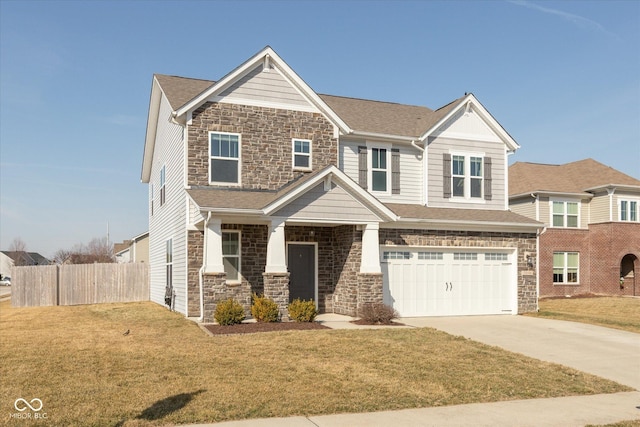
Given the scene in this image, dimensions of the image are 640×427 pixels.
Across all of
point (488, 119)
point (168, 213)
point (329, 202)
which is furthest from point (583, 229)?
point (168, 213)

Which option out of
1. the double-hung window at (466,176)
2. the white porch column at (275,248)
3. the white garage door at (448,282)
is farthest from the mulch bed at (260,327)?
the double-hung window at (466,176)

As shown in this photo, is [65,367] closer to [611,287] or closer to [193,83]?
[193,83]

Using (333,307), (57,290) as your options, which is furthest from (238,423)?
(57,290)

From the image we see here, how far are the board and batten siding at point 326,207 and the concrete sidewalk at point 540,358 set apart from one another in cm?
311

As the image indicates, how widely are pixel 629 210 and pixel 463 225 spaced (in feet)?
60.9

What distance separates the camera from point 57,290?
2755cm

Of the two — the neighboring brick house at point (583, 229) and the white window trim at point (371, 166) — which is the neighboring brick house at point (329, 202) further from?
the neighboring brick house at point (583, 229)

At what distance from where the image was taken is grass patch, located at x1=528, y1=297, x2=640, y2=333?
1895 centimetres

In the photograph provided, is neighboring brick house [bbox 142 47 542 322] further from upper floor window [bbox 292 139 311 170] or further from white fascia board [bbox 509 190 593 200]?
white fascia board [bbox 509 190 593 200]

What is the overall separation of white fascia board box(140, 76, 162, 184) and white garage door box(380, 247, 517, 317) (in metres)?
10.8

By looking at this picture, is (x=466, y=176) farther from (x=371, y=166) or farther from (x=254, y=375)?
(x=254, y=375)

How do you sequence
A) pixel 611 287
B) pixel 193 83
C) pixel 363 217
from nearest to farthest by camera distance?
pixel 363 217
pixel 193 83
pixel 611 287

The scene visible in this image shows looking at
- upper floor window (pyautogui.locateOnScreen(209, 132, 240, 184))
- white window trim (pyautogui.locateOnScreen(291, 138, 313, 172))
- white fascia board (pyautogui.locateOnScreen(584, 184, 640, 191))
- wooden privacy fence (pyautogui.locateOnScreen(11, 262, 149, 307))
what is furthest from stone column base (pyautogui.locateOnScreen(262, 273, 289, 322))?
white fascia board (pyautogui.locateOnScreen(584, 184, 640, 191))

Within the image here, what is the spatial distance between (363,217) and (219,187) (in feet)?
14.9
